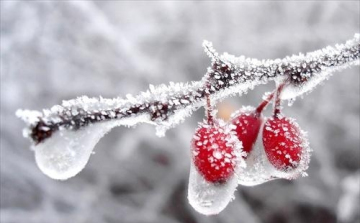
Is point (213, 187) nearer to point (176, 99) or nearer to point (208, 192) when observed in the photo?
point (208, 192)

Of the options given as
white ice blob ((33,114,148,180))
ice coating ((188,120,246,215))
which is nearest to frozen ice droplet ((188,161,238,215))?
ice coating ((188,120,246,215))

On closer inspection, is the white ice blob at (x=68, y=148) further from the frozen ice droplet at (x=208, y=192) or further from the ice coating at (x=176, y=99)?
the frozen ice droplet at (x=208, y=192)

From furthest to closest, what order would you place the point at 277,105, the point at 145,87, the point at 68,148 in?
1. the point at 145,87
2. the point at 277,105
3. the point at 68,148

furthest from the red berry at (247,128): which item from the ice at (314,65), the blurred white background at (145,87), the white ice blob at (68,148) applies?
the blurred white background at (145,87)

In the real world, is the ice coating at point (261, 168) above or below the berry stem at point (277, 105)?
below

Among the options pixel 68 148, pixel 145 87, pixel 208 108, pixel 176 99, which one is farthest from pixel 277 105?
pixel 145 87

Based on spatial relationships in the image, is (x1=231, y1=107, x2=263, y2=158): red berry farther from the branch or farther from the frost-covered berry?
the branch
